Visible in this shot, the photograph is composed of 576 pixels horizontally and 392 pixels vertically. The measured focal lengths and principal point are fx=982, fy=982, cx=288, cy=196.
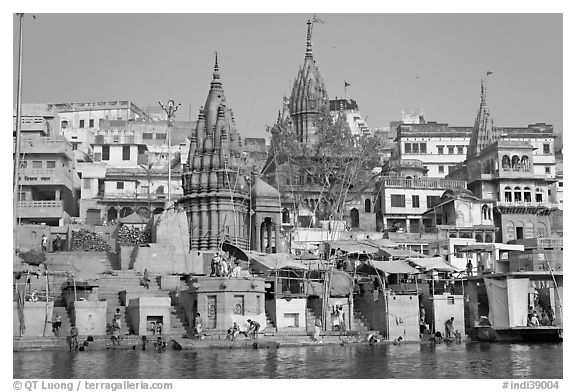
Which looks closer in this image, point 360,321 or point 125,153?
point 360,321

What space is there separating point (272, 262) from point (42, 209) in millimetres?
19098

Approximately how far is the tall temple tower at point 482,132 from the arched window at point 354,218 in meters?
10.3

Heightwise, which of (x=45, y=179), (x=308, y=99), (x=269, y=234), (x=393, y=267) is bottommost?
(x=393, y=267)

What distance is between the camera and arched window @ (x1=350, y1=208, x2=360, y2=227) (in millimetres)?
61438

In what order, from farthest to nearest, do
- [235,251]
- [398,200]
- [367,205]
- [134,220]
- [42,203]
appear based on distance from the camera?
[367,205] < [398,200] < [42,203] < [134,220] < [235,251]

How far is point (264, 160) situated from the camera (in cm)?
7056

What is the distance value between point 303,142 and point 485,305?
2713cm

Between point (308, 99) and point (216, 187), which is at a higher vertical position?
point (308, 99)

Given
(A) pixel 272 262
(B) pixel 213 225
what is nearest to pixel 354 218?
(B) pixel 213 225

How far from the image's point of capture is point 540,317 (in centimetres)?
3866

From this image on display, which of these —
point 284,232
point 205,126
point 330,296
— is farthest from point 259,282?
point 284,232

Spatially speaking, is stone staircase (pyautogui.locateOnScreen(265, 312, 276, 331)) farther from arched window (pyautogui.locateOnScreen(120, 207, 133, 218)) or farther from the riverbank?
arched window (pyautogui.locateOnScreen(120, 207, 133, 218))

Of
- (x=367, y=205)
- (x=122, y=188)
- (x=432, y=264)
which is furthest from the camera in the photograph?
(x=367, y=205)

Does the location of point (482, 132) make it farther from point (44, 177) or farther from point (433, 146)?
point (44, 177)
